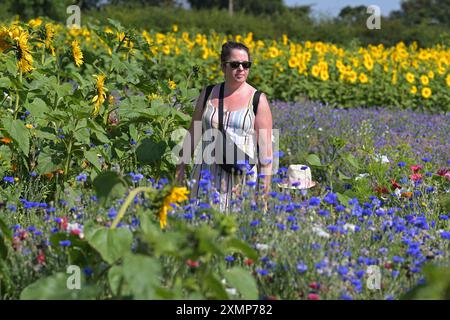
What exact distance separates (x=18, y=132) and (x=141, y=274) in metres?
2.06

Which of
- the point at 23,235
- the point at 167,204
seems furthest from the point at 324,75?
the point at 167,204

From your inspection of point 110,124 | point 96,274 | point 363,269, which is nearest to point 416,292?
point 363,269

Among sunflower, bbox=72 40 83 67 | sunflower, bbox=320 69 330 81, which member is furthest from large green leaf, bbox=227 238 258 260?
sunflower, bbox=320 69 330 81

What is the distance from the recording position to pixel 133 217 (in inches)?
137

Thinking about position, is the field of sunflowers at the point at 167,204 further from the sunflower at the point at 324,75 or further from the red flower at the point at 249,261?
the sunflower at the point at 324,75

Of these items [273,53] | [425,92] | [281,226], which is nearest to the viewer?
[281,226]

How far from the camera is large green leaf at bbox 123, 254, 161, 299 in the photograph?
2449mm

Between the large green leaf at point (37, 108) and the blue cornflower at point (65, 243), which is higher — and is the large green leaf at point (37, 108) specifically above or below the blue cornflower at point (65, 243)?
above

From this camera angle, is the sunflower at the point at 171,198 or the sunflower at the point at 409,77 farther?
the sunflower at the point at 409,77

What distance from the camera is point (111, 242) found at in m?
2.77

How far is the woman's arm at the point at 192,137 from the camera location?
4.52m

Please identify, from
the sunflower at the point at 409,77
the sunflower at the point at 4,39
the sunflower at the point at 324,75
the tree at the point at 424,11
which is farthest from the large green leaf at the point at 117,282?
the tree at the point at 424,11

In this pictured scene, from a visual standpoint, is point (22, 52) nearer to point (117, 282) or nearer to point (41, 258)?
point (41, 258)
